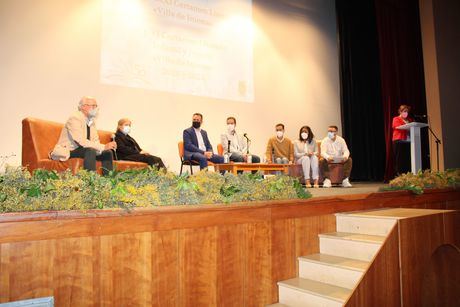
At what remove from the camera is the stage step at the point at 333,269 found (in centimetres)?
217

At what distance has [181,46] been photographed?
17.3 ft

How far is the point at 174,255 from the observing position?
1.82m

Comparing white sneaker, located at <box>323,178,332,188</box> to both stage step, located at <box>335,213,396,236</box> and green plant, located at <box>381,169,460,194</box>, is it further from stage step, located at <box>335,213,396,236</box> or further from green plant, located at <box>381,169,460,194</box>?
stage step, located at <box>335,213,396,236</box>

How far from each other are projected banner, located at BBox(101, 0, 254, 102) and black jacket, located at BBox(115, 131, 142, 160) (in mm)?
882

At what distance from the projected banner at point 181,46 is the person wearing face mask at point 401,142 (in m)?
2.33

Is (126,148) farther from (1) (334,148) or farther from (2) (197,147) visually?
(1) (334,148)

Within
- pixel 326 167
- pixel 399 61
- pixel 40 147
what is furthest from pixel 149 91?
pixel 399 61

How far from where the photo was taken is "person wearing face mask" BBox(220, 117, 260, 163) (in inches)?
194

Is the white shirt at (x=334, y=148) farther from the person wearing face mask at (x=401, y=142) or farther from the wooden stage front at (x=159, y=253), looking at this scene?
the wooden stage front at (x=159, y=253)

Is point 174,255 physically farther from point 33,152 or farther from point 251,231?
point 33,152

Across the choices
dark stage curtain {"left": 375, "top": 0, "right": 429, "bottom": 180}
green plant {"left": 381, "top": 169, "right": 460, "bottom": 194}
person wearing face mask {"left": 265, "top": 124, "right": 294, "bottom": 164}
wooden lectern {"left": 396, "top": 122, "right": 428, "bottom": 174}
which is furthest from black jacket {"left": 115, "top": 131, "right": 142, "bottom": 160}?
dark stage curtain {"left": 375, "top": 0, "right": 429, "bottom": 180}

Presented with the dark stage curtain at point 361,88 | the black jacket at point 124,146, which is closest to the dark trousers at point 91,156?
the black jacket at point 124,146

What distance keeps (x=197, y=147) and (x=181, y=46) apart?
5.32 feet

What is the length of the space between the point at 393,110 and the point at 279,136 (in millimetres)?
3021
